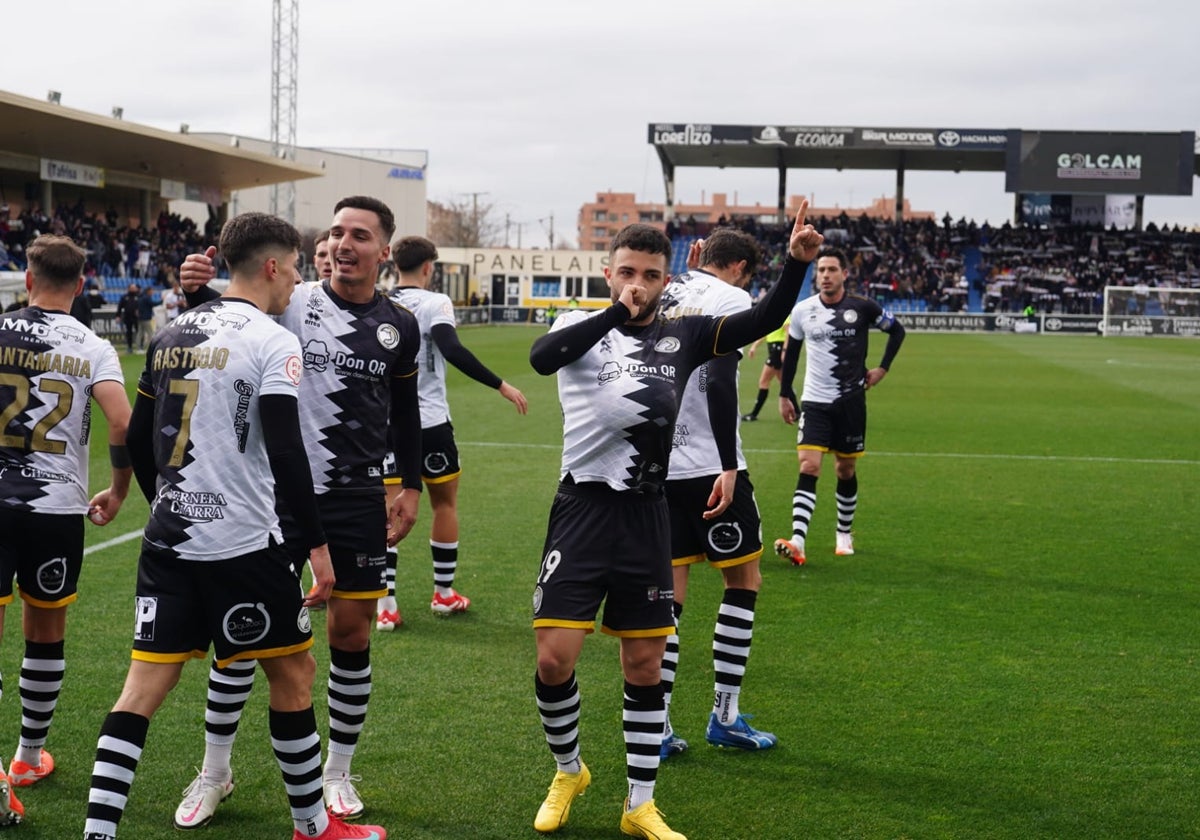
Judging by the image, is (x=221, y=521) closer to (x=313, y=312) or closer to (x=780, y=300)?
(x=313, y=312)

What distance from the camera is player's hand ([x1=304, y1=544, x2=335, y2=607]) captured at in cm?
386

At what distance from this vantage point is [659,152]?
62.3 m

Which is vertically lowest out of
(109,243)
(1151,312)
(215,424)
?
(215,424)

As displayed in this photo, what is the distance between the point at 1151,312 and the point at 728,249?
172 ft

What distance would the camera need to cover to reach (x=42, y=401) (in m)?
4.49

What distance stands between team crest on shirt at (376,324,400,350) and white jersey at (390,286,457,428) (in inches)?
99.2

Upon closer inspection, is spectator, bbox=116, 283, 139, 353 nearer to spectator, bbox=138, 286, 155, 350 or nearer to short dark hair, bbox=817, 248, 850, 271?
spectator, bbox=138, 286, 155, 350

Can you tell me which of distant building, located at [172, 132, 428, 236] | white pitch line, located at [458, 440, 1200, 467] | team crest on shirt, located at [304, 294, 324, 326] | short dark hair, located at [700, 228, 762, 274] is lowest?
white pitch line, located at [458, 440, 1200, 467]

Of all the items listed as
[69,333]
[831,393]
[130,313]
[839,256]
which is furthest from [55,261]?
[130,313]

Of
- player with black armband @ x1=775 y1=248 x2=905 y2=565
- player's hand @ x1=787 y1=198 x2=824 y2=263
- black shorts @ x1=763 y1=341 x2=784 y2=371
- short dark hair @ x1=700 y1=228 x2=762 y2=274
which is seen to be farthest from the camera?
black shorts @ x1=763 y1=341 x2=784 y2=371

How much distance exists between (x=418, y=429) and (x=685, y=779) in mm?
1884

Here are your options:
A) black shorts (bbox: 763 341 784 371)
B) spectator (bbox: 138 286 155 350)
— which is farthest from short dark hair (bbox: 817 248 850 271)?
spectator (bbox: 138 286 155 350)

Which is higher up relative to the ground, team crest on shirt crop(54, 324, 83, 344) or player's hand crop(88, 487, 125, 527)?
team crest on shirt crop(54, 324, 83, 344)

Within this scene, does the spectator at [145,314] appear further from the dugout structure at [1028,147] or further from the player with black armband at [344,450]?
the dugout structure at [1028,147]
